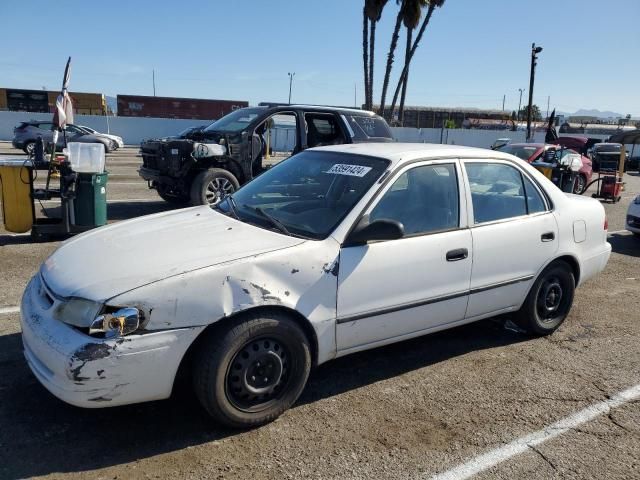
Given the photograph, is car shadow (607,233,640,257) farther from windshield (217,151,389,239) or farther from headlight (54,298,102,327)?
headlight (54,298,102,327)

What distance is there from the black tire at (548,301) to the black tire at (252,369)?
7.19ft

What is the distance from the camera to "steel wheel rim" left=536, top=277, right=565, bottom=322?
452 centimetres

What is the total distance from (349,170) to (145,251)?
5.04 ft

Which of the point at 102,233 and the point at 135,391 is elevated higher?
the point at 102,233

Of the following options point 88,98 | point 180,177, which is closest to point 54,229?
point 180,177

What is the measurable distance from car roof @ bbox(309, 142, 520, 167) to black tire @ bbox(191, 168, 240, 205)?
465 cm

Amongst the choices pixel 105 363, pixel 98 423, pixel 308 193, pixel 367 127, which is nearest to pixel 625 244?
pixel 367 127

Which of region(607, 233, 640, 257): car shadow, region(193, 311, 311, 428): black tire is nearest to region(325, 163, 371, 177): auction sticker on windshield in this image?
region(193, 311, 311, 428): black tire

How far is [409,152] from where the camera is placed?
3920mm

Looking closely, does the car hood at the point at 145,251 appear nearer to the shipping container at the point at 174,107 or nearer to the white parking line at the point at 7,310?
the white parking line at the point at 7,310

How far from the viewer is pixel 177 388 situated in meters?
3.51

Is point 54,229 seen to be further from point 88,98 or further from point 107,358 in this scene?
point 88,98

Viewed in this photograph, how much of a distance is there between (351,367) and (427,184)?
4.75 ft

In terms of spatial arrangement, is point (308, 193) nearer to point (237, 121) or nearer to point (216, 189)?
point (216, 189)
